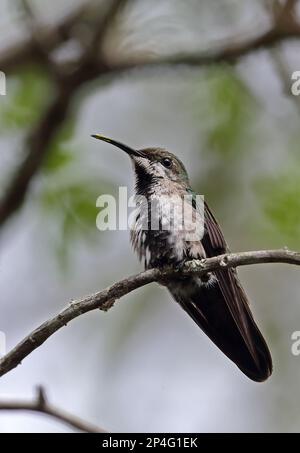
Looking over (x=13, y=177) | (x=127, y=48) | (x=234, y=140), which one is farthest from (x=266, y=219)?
(x=13, y=177)

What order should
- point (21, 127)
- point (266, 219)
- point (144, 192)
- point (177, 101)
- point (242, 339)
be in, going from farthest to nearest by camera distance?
point (177, 101) < point (266, 219) < point (21, 127) < point (144, 192) < point (242, 339)

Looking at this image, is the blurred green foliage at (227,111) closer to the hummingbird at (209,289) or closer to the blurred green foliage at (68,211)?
the blurred green foliage at (68,211)

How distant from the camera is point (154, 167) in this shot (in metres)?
7.23

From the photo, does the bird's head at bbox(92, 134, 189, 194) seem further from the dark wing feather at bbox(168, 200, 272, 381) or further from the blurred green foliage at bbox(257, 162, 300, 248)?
the blurred green foliage at bbox(257, 162, 300, 248)

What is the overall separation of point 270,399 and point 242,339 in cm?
430

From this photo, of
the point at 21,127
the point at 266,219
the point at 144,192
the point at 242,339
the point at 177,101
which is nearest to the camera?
the point at 242,339

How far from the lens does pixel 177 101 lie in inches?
408

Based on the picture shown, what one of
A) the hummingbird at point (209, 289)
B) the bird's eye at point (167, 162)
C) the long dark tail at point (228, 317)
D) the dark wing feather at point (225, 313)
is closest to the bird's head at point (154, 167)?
the bird's eye at point (167, 162)

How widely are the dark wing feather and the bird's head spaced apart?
61 cm

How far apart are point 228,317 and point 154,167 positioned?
4.82 feet

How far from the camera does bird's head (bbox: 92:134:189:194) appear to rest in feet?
23.1

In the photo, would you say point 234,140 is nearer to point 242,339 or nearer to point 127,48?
point 127,48

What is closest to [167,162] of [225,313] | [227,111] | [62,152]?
[62,152]

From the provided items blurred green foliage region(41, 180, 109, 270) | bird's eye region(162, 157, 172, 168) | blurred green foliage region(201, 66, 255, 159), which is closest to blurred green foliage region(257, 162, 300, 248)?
blurred green foliage region(201, 66, 255, 159)
